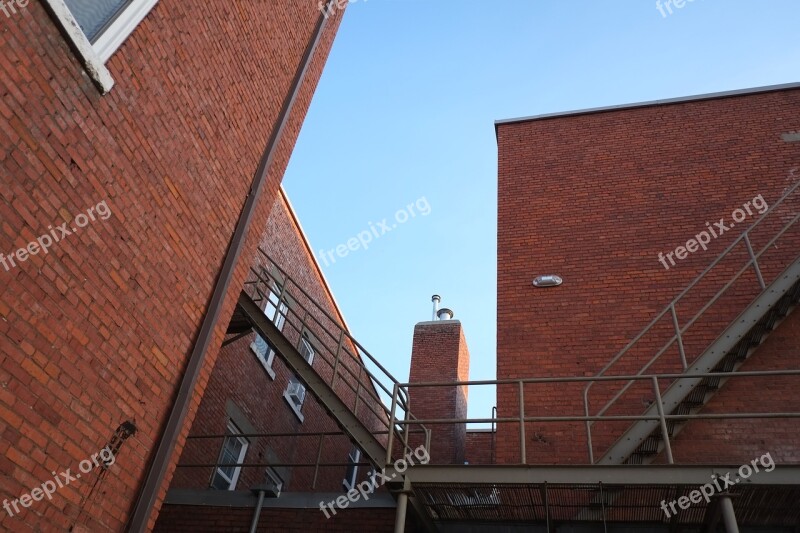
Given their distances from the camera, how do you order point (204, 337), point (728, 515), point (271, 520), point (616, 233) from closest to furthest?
point (728, 515)
point (204, 337)
point (271, 520)
point (616, 233)

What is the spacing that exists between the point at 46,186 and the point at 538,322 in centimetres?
742

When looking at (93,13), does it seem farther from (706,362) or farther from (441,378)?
(441,378)

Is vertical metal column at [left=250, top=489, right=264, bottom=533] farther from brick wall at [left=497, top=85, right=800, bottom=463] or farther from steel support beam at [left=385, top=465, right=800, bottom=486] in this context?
brick wall at [left=497, top=85, right=800, bottom=463]

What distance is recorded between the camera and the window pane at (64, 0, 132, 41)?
5188 millimetres

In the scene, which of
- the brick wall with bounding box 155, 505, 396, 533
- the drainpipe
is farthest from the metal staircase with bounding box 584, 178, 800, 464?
the drainpipe

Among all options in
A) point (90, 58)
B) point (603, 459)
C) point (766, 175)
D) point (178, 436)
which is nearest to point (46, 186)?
point (90, 58)

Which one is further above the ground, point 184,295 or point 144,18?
point 144,18

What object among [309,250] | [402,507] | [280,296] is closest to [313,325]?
[309,250]

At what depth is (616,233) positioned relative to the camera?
10.8m

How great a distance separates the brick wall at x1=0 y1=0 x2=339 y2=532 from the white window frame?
78 mm

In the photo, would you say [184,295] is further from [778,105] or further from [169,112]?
[778,105]

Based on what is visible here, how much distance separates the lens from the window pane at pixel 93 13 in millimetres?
5188

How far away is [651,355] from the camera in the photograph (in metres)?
9.38

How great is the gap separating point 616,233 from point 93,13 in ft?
27.7
